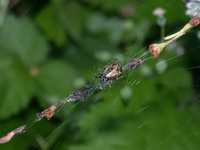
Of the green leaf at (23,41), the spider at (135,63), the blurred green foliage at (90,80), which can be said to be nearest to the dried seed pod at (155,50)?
the spider at (135,63)

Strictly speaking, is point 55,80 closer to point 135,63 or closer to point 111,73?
point 111,73

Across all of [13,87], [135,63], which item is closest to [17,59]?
[13,87]

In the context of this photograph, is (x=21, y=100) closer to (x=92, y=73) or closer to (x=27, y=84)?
(x=27, y=84)

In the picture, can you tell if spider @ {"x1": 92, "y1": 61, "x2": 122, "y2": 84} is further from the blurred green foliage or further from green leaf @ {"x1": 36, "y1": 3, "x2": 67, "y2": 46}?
green leaf @ {"x1": 36, "y1": 3, "x2": 67, "y2": 46}

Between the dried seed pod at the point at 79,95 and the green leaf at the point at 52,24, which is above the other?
the green leaf at the point at 52,24

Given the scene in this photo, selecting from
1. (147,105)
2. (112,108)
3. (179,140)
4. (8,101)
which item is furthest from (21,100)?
(179,140)

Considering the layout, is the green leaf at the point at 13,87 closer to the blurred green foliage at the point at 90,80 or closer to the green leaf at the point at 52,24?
the blurred green foliage at the point at 90,80
